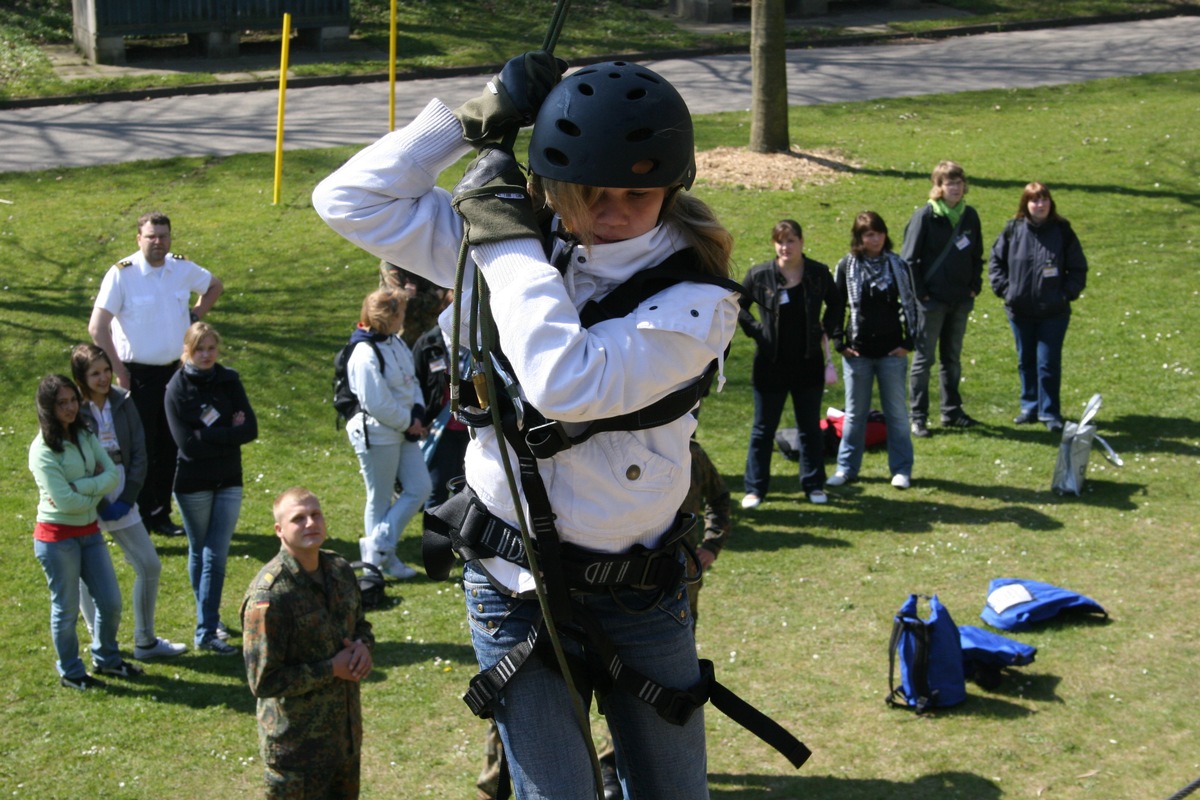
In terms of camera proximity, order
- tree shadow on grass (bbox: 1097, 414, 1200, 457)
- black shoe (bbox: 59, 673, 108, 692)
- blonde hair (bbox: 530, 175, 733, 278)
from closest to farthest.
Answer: blonde hair (bbox: 530, 175, 733, 278) → black shoe (bbox: 59, 673, 108, 692) → tree shadow on grass (bbox: 1097, 414, 1200, 457)

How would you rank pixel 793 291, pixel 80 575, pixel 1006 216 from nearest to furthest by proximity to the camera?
1. pixel 80 575
2. pixel 793 291
3. pixel 1006 216

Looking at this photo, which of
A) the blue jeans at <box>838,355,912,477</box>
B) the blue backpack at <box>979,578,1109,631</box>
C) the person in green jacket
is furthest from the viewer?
the blue jeans at <box>838,355,912,477</box>

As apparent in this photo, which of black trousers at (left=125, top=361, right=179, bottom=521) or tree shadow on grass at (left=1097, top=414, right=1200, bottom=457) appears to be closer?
black trousers at (left=125, top=361, right=179, bottom=521)

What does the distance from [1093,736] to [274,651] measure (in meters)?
4.09

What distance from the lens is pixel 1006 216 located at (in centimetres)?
1571

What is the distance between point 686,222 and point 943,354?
8.94 meters

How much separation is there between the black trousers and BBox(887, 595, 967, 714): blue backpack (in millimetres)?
5540

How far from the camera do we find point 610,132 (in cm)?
321

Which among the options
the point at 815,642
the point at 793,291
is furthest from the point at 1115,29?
the point at 815,642

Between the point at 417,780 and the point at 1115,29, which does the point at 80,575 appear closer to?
the point at 417,780

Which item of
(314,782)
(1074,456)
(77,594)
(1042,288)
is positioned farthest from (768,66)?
(314,782)

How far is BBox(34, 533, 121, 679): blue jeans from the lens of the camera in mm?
7570

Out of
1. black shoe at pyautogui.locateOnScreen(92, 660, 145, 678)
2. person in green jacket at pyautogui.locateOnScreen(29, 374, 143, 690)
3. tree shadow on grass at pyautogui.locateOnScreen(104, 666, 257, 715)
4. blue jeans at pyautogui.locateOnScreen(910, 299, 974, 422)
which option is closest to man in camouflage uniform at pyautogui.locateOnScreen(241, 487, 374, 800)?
tree shadow on grass at pyautogui.locateOnScreen(104, 666, 257, 715)

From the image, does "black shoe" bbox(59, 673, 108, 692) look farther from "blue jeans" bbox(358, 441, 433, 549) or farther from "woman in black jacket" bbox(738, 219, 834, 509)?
"woman in black jacket" bbox(738, 219, 834, 509)
